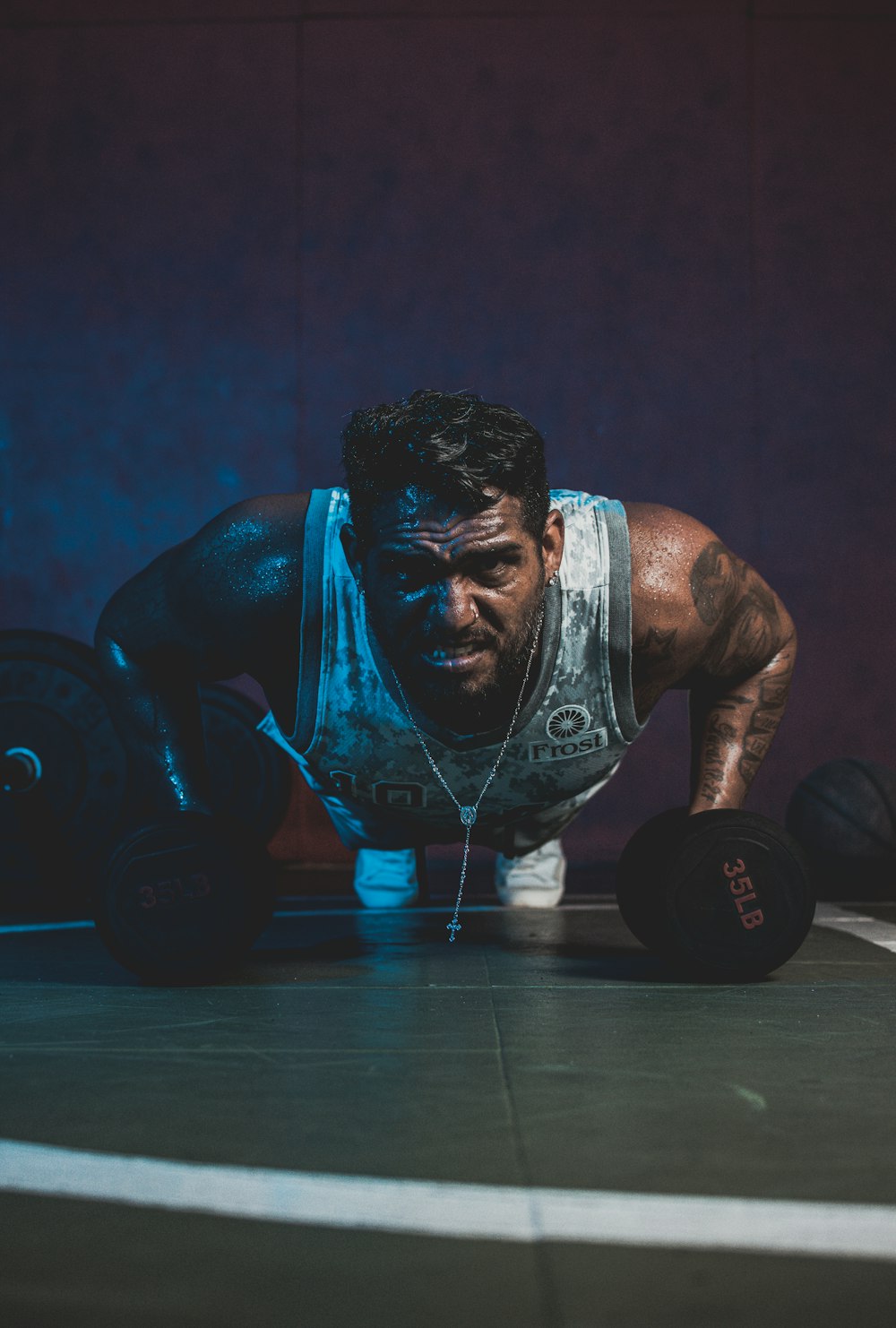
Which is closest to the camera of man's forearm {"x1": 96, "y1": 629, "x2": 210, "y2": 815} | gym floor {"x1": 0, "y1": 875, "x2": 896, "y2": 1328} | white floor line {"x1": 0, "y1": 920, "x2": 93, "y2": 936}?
gym floor {"x1": 0, "y1": 875, "x2": 896, "y2": 1328}

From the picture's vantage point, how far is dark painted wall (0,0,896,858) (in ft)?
16.9

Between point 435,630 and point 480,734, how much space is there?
39 centimetres

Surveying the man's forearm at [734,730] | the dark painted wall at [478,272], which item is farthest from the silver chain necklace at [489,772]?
the dark painted wall at [478,272]

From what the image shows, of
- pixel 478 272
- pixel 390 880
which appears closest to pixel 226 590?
pixel 390 880

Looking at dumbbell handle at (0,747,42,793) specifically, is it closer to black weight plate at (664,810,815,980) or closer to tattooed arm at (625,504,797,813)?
tattooed arm at (625,504,797,813)

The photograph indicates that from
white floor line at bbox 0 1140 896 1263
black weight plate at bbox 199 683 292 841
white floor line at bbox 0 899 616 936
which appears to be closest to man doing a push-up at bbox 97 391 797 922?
white floor line at bbox 0 899 616 936

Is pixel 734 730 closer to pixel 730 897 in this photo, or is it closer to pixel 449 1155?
pixel 730 897

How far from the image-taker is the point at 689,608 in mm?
2145

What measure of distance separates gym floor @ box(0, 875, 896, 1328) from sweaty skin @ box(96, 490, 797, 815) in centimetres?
47

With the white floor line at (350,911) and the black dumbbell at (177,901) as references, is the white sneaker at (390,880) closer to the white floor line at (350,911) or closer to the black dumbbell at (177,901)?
the white floor line at (350,911)

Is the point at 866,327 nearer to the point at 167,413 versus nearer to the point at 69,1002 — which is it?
the point at 167,413

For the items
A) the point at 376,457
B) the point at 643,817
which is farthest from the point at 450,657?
the point at 643,817

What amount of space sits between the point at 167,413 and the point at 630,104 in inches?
92.6

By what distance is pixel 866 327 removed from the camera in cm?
517
